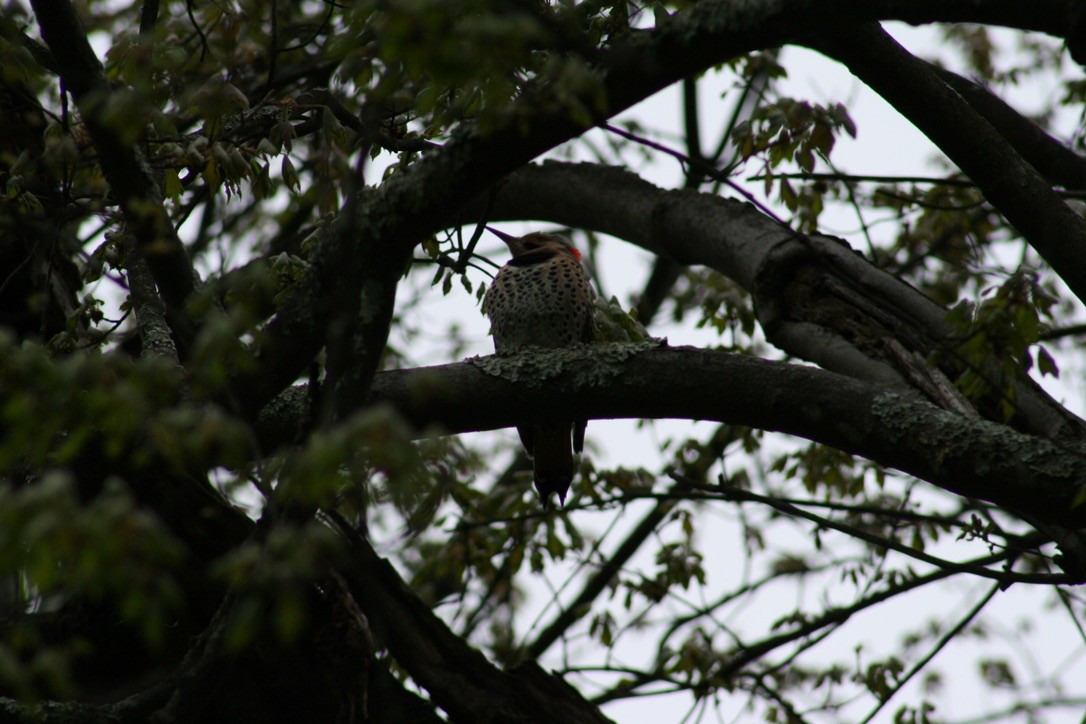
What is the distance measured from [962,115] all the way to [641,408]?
4.52ft

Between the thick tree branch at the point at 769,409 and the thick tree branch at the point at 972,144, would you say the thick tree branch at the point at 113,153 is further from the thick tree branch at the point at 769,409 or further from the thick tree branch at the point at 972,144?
the thick tree branch at the point at 972,144

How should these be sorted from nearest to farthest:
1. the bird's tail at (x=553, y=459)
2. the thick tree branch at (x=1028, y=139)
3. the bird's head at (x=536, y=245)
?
1. the thick tree branch at (x=1028, y=139)
2. the bird's tail at (x=553, y=459)
3. the bird's head at (x=536, y=245)

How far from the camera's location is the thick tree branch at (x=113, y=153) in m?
2.57

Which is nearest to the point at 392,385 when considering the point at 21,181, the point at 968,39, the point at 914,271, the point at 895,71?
the point at 21,181

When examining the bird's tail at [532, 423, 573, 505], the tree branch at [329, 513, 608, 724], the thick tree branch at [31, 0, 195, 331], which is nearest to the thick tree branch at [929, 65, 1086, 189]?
the bird's tail at [532, 423, 573, 505]

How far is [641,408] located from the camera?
315cm

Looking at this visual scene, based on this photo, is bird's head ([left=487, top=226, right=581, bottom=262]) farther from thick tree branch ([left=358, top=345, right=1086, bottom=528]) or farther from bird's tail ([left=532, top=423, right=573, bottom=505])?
thick tree branch ([left=358, top=345, right=1086, bottom=528])

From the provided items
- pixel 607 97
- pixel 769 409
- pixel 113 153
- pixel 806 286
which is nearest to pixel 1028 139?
pixel 806 286

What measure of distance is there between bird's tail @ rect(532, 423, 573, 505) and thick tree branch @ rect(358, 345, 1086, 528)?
1736mm

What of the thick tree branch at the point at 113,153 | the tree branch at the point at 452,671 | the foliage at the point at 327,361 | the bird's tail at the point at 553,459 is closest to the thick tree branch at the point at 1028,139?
the foliage at the point at 327,361

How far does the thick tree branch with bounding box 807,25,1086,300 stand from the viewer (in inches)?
123

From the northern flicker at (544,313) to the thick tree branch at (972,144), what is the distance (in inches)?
87.2

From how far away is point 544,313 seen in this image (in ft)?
17.7

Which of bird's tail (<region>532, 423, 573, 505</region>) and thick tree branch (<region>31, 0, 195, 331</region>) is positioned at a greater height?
bird's tail (<region>532, 423, 573, 505</region>)
